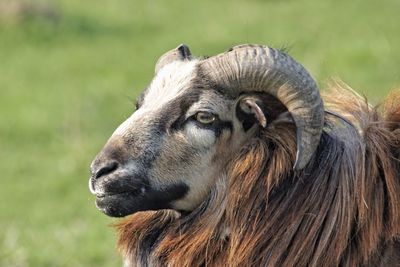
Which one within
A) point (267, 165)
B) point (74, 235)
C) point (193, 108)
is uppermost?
point (193, 108)

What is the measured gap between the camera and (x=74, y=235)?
11602mm

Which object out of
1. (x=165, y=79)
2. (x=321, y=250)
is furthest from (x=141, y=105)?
(x=321, y=250)

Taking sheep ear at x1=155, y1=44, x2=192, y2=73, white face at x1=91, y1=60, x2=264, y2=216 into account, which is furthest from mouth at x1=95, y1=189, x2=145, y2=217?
sheep ear at x1=155, y1=44, x2=192, y2=73

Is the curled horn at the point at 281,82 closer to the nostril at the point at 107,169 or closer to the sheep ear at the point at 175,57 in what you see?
the sheep ear at the point at 175,57

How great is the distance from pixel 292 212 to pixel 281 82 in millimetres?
735

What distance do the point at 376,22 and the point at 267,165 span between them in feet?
51.0

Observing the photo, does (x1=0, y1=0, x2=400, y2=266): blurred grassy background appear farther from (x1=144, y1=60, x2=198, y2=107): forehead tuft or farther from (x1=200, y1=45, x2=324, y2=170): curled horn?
(x1=200, y1=45, x2=324, y2=170): curled horn

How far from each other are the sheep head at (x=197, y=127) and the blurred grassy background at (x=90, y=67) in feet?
13.6

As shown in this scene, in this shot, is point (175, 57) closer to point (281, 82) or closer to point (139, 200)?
point (281, 82)

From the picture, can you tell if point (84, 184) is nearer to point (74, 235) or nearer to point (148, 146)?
point (74, 235)

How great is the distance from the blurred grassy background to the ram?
407 centimetres

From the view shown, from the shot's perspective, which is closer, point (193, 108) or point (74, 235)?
point (193, 108)

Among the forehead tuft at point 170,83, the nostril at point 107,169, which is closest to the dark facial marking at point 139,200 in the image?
the nostril at point 107,169

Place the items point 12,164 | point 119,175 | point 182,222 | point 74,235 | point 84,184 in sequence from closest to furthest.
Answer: point 119,175
point 182,222
point 74,235
point 84,184
point 12,164
